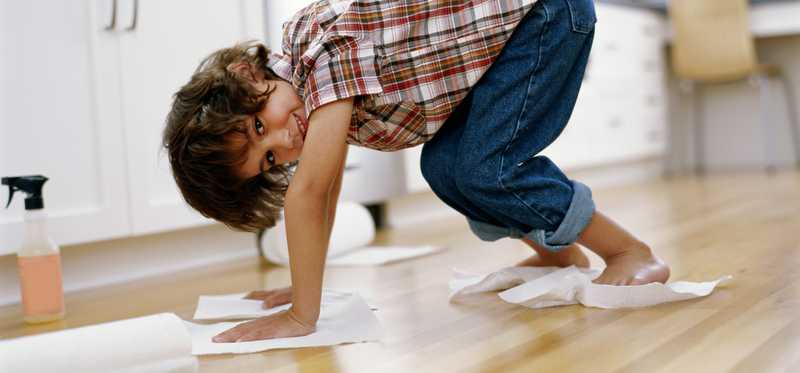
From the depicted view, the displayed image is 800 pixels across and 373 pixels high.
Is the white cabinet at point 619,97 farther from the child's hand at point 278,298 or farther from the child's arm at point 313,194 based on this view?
the child's arm at point 313,194

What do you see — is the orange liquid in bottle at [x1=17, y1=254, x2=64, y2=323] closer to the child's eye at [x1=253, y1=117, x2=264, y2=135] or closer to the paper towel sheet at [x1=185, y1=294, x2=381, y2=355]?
the paper towel sheet at [x1=185, y1=294, x2=381, y2=355]

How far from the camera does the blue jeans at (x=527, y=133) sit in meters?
1.21

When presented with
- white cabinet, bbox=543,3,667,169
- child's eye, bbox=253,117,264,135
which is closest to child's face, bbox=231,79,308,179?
child's eye, bbox=253,117,264,135

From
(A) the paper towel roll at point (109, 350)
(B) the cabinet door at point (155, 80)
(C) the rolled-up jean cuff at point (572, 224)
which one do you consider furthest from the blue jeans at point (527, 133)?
(B) the cabinet door at point (155, 80)

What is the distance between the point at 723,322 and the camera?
1.04 m

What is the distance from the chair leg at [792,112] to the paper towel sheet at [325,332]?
10.4 ft

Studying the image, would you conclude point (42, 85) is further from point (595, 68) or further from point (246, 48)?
point (595, 68)

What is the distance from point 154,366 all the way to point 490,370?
34 centimetres

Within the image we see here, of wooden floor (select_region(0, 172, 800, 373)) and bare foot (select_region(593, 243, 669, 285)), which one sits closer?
wooden floor (select_region(0, 172, 800, 373))

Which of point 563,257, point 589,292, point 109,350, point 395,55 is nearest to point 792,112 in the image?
point 563,257

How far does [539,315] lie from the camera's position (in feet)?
3.76

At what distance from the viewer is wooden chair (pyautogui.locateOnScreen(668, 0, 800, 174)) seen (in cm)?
350

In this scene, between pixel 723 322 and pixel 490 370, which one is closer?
pixel 490 370

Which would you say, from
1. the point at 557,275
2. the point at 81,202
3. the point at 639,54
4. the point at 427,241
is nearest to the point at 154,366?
the point at 557,275
